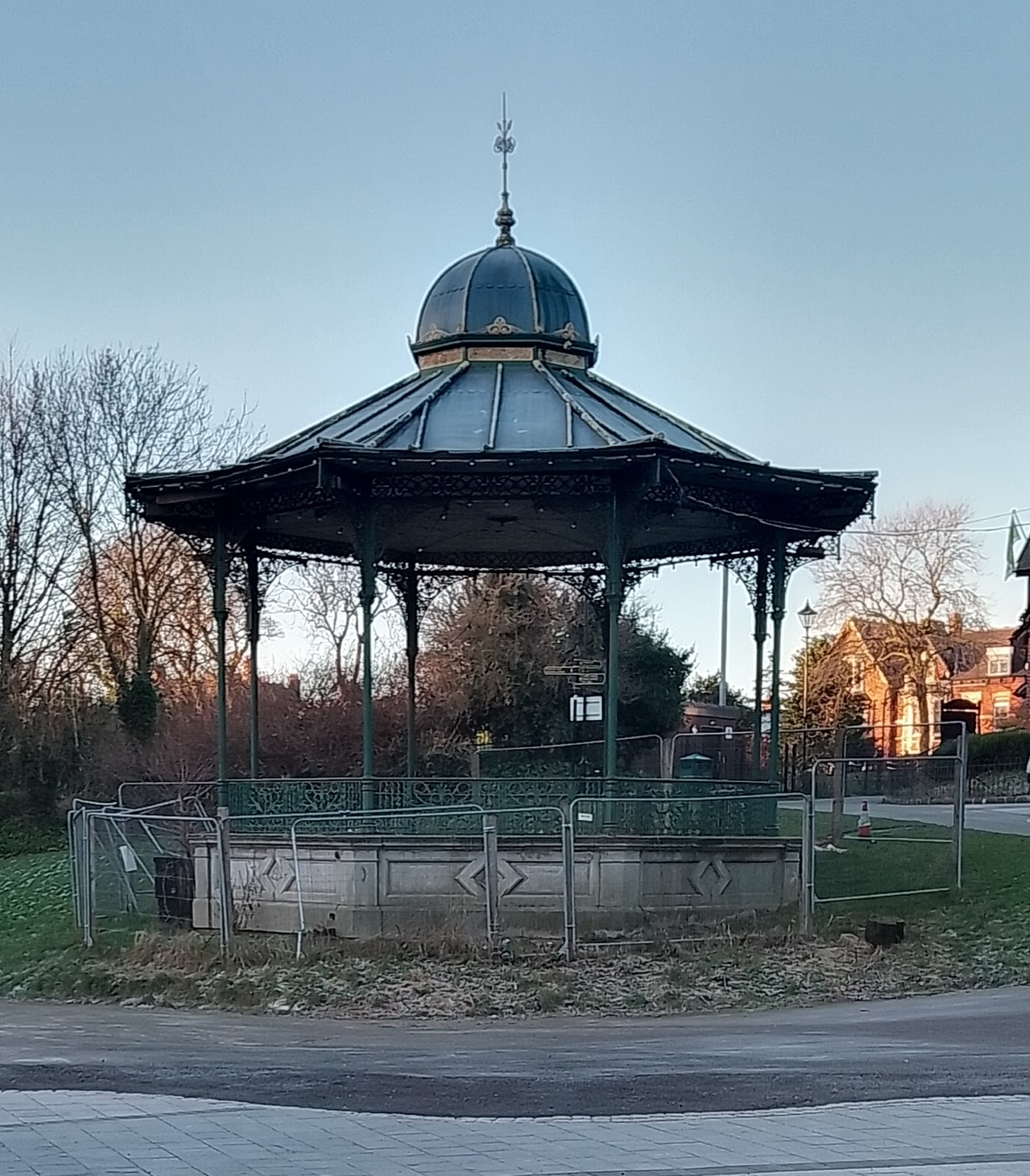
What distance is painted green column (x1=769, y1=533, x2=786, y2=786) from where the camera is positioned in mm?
21031

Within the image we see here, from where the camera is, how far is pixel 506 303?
2122 centimetres

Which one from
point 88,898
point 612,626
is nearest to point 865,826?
point 612,626

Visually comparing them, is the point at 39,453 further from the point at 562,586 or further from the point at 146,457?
the point at 562,586

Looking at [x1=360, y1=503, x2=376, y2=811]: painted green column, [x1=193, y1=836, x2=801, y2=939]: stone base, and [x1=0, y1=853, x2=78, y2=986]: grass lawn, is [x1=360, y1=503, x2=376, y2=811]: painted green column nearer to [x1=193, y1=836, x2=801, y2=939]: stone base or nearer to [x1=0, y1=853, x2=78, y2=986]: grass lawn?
[x1=193, y1=836, x2=801, y2=939]: stone base

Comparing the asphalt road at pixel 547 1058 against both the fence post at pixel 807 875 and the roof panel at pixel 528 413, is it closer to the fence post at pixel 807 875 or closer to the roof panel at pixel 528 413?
the fence post at pixel 807 875

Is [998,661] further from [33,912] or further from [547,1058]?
[547,1058]

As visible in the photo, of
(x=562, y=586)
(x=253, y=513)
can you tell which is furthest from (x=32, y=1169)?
(x=562, y=586)

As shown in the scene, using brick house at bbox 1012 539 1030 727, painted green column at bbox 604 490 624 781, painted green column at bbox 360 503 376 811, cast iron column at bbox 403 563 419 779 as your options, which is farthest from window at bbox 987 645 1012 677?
painted green column at bbox 360 503 376 811

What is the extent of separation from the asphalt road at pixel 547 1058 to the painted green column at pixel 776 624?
7.21 metres

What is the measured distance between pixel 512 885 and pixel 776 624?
6353mm

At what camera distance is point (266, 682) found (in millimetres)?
42250

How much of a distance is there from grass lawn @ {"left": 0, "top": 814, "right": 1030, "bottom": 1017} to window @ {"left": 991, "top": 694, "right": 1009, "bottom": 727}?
5500 cm

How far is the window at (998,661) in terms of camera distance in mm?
79625

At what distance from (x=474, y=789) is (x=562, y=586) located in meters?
22.1
